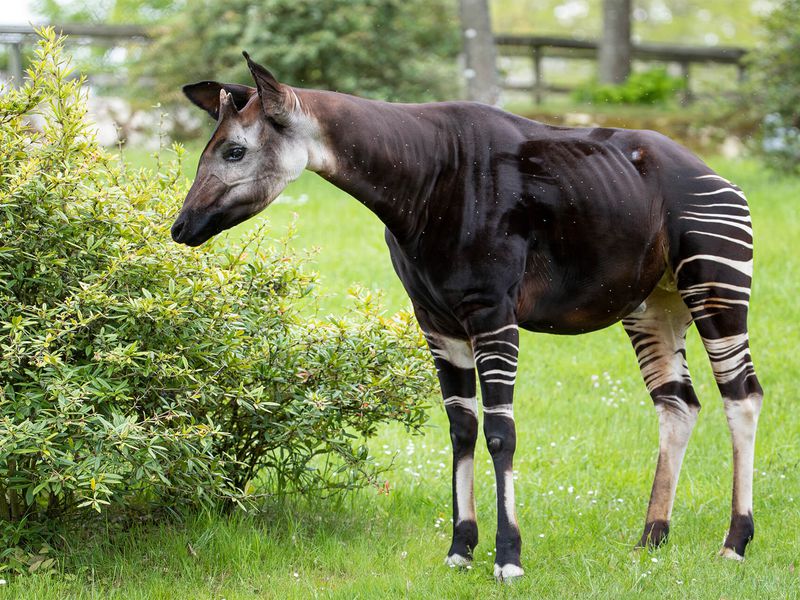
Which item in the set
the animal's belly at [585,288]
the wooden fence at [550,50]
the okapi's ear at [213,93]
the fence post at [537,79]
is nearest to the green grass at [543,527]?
the animal's belly at [585,288]

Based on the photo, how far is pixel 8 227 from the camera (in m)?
4.52

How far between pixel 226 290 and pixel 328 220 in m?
7.71

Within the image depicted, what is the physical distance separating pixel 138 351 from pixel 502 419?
5.44 ft

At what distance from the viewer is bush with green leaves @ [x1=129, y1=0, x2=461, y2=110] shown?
16.1 metres

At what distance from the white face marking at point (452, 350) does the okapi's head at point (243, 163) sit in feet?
3.65

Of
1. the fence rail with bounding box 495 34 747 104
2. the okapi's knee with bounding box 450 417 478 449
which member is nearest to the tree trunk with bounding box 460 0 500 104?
the fence rail with bounding box 495 34 747 104

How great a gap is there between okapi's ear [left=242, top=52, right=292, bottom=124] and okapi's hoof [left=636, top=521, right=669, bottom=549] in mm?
2769

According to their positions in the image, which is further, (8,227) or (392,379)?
(392,379)

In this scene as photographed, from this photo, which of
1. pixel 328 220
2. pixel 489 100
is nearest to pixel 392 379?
pixel 328 220

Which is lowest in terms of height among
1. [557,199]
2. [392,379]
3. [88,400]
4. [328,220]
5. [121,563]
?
[328,220]

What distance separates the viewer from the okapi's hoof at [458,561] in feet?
15.9

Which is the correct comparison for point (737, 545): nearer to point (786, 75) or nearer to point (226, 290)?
point (226, 290)

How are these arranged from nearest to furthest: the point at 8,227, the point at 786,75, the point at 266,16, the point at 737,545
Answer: the point at 8,227
the point at 737,545
the point at 786,75
the point at 266,16

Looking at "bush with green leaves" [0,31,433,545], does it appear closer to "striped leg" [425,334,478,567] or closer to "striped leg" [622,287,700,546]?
"striped leg" [425,334,478,567]
